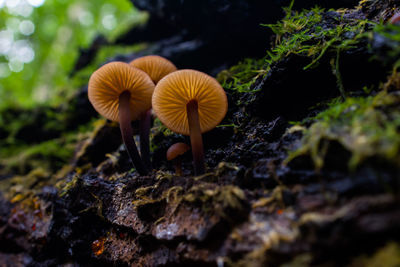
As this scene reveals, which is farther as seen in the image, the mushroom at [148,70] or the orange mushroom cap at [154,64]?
the orange mushroom cap at [154,64]

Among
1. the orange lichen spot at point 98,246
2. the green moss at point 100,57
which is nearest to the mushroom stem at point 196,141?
the orange lichen spot at point 98,246

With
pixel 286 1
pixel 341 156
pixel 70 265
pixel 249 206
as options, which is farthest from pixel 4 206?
pixel 286 1

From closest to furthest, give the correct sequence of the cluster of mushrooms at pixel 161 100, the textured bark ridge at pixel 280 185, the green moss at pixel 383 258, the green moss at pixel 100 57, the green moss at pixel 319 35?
the green moss at pixel 383 258
the textured bark ridge at pixel 280 185
the green moss at pixel 319 35
the cluster of mushrooms at pixel 161 100
the green moss at pixel 100 57

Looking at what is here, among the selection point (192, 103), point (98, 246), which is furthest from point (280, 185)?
point (98, 246)

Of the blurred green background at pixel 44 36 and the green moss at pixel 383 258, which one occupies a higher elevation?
the blurred green background at pixel 44 36

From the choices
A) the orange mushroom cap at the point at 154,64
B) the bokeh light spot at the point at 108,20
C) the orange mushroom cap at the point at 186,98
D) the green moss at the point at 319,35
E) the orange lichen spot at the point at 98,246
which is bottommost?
the orange lichen spot at the point at 98,246

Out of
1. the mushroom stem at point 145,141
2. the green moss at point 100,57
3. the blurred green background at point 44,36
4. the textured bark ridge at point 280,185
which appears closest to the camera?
the textured bark ridge at point 280,185

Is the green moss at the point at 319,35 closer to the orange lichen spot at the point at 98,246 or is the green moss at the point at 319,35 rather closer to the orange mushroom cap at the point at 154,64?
the orange mushroom cap at the point at 154,64

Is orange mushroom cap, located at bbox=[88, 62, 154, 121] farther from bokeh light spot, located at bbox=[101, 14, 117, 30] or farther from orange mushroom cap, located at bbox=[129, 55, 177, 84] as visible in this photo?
bokeh light spot, located at bbox=[101, 14, 117, 30]
